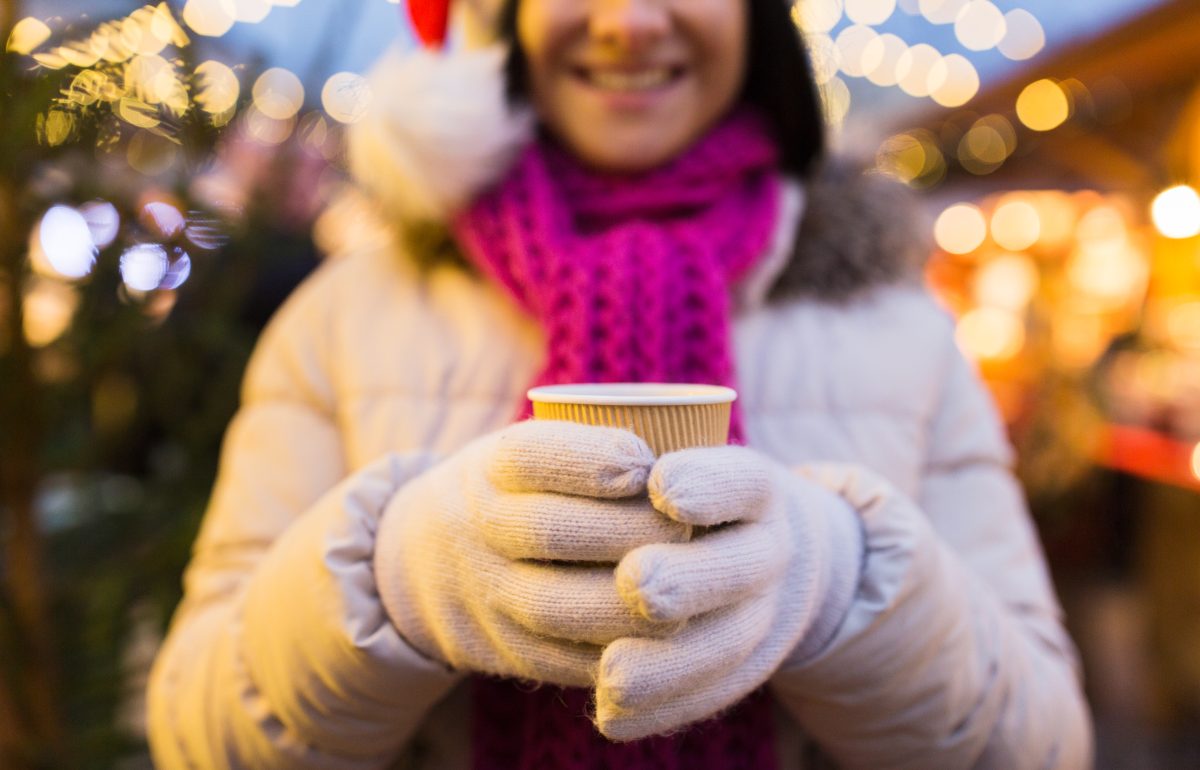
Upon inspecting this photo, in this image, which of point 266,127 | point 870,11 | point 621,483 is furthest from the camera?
point 870,11

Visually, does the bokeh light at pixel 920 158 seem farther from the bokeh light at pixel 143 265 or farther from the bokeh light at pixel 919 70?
the bokeh light at pixel 143 265

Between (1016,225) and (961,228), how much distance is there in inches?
19.8

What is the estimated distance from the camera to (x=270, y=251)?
1.53 metres

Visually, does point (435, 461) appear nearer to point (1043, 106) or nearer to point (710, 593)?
point (710, 593)

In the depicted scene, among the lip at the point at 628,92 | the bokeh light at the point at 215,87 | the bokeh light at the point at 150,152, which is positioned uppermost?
the bokeh light at the point at 215,87

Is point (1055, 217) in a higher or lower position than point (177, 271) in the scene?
higher

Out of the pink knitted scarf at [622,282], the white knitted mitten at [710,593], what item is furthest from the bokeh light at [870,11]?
the white knitted mitten at [710,593]

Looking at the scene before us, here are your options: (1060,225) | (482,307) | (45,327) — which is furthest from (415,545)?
(1060,225)

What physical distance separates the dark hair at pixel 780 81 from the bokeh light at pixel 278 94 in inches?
15.3

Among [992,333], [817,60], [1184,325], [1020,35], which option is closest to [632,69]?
[817,60]

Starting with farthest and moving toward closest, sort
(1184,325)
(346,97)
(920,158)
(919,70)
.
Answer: (920,158) < (919,70) < (1184,325) < (346,97)

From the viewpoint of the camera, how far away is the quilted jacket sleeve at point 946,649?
74cm

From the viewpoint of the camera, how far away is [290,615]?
0.75 m

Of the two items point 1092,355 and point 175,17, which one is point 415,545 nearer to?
point 175,17
